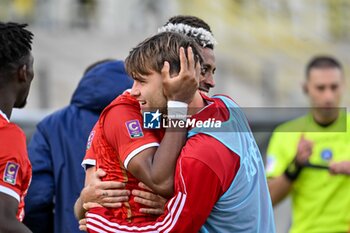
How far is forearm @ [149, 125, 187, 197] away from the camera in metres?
4.14

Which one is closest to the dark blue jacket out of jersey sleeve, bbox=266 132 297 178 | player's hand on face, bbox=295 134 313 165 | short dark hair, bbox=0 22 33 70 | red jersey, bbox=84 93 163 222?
short dark hair, bbox=0 22 33 70

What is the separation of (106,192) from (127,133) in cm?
26

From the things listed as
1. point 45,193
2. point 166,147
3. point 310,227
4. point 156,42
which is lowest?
point 310,227

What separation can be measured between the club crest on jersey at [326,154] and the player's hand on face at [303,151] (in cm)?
21

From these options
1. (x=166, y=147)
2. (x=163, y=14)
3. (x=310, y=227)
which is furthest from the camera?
(x=163, y=14)

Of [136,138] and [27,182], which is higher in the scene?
[136,138]

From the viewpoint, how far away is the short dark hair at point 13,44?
4824 mm

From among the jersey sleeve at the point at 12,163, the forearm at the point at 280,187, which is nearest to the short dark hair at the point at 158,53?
the jersey sleeve at the point at 12,163

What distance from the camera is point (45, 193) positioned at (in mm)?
5914

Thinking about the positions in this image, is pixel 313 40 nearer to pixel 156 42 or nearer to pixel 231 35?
pixel 231 35

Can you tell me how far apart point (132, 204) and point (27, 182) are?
80 centimetres

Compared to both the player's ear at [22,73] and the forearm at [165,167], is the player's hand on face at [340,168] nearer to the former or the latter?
the player's ear at [22,73]

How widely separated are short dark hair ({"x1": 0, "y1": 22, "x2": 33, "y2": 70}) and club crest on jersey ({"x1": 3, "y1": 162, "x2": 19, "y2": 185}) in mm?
500

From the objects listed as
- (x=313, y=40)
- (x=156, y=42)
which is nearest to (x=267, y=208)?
(x=156, y=42)
